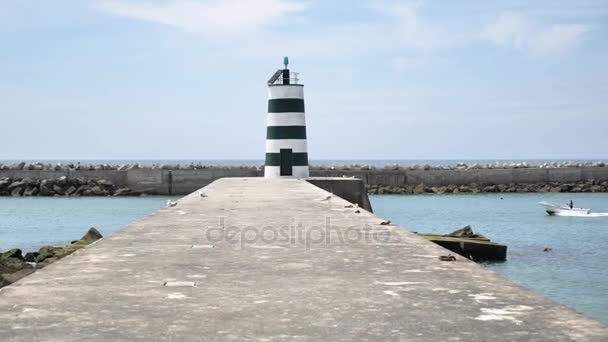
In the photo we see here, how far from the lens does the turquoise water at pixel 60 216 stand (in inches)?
827

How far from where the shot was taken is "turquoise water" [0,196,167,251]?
2102cm

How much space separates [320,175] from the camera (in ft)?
115

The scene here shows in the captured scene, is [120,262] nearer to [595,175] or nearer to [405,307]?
→ [405,307]

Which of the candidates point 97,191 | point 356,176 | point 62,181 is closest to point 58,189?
point 62,181

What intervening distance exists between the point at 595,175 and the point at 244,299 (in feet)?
125

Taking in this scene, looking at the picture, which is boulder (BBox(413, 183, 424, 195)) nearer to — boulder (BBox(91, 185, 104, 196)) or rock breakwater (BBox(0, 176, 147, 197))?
rock breakwater (BBox(0, 176, 147, 197))

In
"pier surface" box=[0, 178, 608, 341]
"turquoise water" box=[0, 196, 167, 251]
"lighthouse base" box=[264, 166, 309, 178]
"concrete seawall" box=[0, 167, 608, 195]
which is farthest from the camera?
"concrete seawall" box=[0, 167, 608, 195]

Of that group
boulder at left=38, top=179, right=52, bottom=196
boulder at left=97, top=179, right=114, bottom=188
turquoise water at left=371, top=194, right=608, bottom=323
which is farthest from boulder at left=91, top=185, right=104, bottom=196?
turquoise water at left=371, top=194, right=608, bottom=323

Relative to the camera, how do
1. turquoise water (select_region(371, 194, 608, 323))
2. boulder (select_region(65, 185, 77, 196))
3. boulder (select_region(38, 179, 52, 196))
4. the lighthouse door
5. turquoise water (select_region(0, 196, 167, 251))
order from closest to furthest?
turquoise water (select_region(371, 194, 608, 323)) → turquoise water (select_region(0, 196, 167, 251)) → the lighthouse door → boulder (select_region(38, 179, 52, 196)) → boulder (select_region(65, 185, 77, 196))

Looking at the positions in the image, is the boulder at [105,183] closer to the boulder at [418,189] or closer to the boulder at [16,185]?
the boulder at [16,185]

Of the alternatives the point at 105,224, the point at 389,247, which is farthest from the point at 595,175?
the point at 389,247

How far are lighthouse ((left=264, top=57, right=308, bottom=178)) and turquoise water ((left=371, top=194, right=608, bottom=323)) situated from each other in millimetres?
3621

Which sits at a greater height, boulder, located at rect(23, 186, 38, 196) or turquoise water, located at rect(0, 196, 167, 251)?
boulder, located at rect(23, 186, 38, 196)

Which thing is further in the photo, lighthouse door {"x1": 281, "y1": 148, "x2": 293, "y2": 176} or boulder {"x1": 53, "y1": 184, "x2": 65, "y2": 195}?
boulder {"x1": 53, "y1": 184, "x2": 65, "y2": 195}
